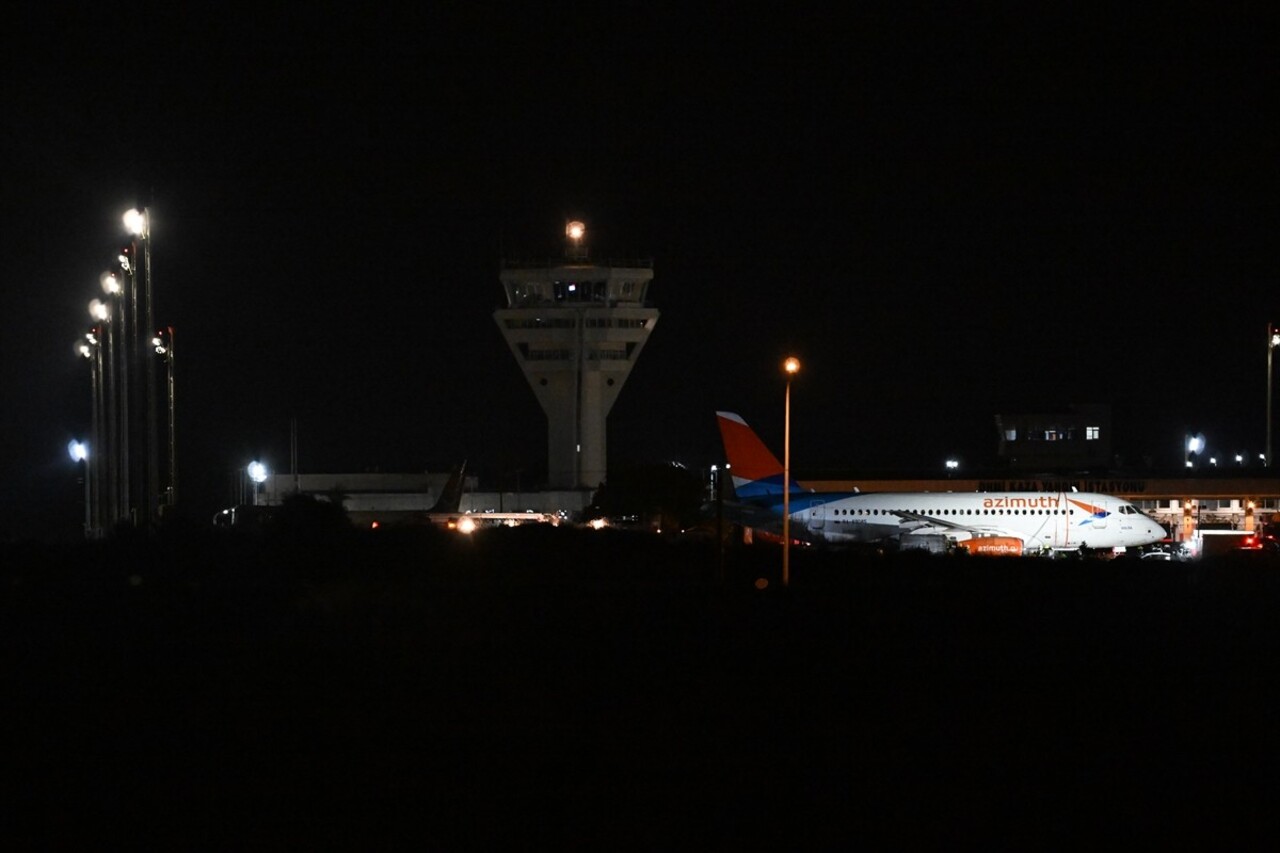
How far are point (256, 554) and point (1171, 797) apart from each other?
23.5 metres

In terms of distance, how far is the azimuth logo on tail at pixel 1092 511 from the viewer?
7144cm

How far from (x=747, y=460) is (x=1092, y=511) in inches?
662

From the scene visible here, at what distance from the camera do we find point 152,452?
4869cm

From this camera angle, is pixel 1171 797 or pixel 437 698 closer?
pixel 1171 797

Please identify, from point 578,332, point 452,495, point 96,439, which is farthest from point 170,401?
point 578,332

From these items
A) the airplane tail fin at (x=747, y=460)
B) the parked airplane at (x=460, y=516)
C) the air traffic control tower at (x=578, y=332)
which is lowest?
the parked airplane at (x=460, y=516)

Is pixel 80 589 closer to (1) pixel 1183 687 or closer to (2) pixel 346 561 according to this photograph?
(2) pixel 346 561

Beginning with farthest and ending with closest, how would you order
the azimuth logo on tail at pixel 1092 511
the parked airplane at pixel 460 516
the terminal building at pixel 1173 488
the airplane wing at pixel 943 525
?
the terminal building at pixel 1173 488
the parked airplane at pixel 460 516
the airplane wing at pixel 943 525
the azimuth logo on tail at pixel 1092 511

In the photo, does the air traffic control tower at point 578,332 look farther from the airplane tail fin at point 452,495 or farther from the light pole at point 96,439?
the light pole at point 96,439

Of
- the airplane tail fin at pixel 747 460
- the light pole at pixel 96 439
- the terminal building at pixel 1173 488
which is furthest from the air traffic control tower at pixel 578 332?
the light pole at pixel 96 439

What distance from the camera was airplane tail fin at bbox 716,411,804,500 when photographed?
259 feet

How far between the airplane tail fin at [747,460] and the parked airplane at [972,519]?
4.64 ft

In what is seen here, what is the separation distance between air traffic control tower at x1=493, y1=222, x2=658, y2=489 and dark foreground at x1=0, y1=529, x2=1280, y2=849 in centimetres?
8201

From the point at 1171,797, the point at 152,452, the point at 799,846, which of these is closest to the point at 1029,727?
the point at 1171,797
